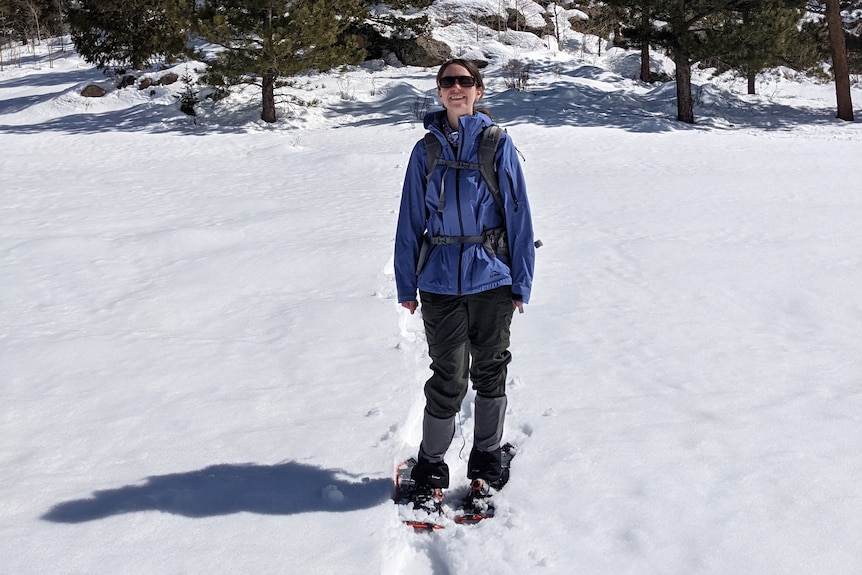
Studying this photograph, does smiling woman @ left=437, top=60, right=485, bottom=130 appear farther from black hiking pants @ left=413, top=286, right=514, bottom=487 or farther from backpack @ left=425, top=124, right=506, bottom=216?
black hiking pants @ left=413, top=286, right=514, bottom=487

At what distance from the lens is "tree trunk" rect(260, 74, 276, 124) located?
17.1 m

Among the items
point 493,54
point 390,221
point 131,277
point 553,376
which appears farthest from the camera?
point 493,54

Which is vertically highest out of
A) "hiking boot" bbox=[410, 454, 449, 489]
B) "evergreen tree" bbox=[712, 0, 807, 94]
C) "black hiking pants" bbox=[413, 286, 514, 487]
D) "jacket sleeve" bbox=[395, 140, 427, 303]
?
"evergreen tree" bbox=[712, 0, 807, 94]

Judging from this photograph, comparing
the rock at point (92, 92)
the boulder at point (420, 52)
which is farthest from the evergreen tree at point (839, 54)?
the rock at point (92, 92)

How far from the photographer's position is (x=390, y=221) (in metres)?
8.30

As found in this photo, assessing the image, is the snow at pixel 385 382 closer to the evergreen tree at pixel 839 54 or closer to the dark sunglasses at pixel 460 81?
the dark sunglasses at pixel 460 81

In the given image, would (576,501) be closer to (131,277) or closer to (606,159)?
(131,277)

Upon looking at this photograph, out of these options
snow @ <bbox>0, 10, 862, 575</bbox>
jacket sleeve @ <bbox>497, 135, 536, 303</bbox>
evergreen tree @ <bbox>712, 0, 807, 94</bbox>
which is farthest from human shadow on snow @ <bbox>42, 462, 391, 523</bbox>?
evergreen tree @ <bbox>712, 0, 807, 94</bbox>

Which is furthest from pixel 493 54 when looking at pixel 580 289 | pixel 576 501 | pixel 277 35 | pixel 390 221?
pixel 576 501

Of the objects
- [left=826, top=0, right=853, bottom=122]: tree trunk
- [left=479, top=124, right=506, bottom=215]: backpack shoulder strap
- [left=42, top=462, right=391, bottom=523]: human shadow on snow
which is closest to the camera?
[left=479, top=124, right=506, bottom=215]: backpack shoulder strap

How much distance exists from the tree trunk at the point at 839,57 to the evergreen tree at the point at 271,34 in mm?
11791

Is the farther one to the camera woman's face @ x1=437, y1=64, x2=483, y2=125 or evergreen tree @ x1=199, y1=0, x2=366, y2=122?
evergreen tree @ x1=199, y1=0, x2=366, y2=122

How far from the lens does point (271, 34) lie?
15742 mm

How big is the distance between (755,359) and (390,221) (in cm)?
478
